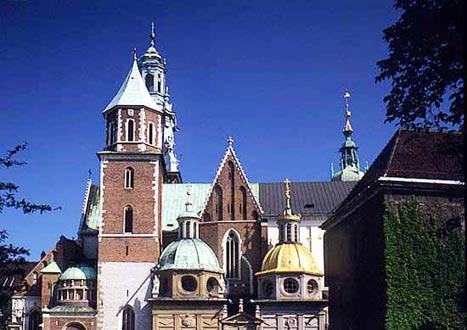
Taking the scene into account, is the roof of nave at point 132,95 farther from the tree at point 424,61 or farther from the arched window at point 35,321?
the tree at point 424,61

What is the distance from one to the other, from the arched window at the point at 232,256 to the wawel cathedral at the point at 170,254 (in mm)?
89

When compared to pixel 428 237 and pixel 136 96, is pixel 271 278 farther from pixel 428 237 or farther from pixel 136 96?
pixel 428 237

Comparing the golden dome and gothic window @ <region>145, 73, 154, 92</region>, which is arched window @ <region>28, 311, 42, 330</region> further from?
gothic window @ <region>145, 73, 154, 92</region>

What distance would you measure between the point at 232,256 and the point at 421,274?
111 ft

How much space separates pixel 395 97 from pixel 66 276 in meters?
47.3

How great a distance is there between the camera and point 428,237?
35.4 metres

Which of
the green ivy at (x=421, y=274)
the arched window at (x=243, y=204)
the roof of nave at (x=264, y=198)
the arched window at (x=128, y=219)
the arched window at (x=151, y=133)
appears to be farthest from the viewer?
the roof of nave at (x=264, y=198)

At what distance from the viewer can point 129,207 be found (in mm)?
63625

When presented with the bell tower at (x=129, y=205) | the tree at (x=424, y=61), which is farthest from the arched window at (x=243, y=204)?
the tree at (x=424, y=61)

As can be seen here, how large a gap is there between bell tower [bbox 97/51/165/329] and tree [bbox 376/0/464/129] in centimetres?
4381

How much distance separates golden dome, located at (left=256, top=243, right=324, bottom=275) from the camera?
6197 centimetres

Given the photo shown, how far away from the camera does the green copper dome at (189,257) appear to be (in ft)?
201

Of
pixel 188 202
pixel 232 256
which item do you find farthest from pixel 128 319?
pixel 188 202

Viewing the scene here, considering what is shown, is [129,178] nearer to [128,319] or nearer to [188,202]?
[188,202]
